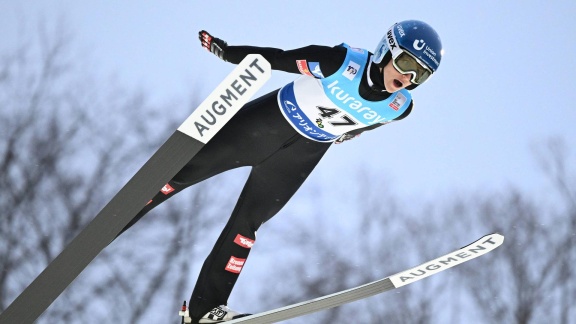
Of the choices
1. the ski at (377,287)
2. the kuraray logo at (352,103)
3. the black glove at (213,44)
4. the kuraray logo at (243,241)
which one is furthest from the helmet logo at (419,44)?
the kuraray logo at (243,241)

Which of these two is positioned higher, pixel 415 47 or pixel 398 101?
pixel 415 47

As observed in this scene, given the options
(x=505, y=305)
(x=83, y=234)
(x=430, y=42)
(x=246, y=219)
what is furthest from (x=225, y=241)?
(x=505, y=305)

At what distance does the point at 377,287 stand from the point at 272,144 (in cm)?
89

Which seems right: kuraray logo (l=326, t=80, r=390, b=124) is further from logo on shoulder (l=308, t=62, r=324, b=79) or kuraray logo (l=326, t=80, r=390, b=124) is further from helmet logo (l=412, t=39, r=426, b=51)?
helmet logo (l=412, t=39, r=426, b=51)

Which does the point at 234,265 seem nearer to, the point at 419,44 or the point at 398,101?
the point at 398,101

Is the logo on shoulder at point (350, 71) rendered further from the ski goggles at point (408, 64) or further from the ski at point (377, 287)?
the ski at point (377, 287)

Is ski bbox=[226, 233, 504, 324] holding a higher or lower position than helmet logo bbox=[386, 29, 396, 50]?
lower

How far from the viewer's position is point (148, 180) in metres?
2.91

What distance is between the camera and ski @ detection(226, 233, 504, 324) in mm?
3697

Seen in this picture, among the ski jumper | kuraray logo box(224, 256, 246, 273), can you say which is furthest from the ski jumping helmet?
kuraray logo box(224, 256, 246, 273)

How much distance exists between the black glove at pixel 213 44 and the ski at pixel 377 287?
126 centimetres

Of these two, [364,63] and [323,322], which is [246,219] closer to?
[364,63]

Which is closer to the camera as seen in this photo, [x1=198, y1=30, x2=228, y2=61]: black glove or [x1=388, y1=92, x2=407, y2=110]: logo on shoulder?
[x1=198, y1=30, x2=228, y2=61]: black glove

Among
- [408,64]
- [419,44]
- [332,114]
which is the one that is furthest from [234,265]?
[419,44]
